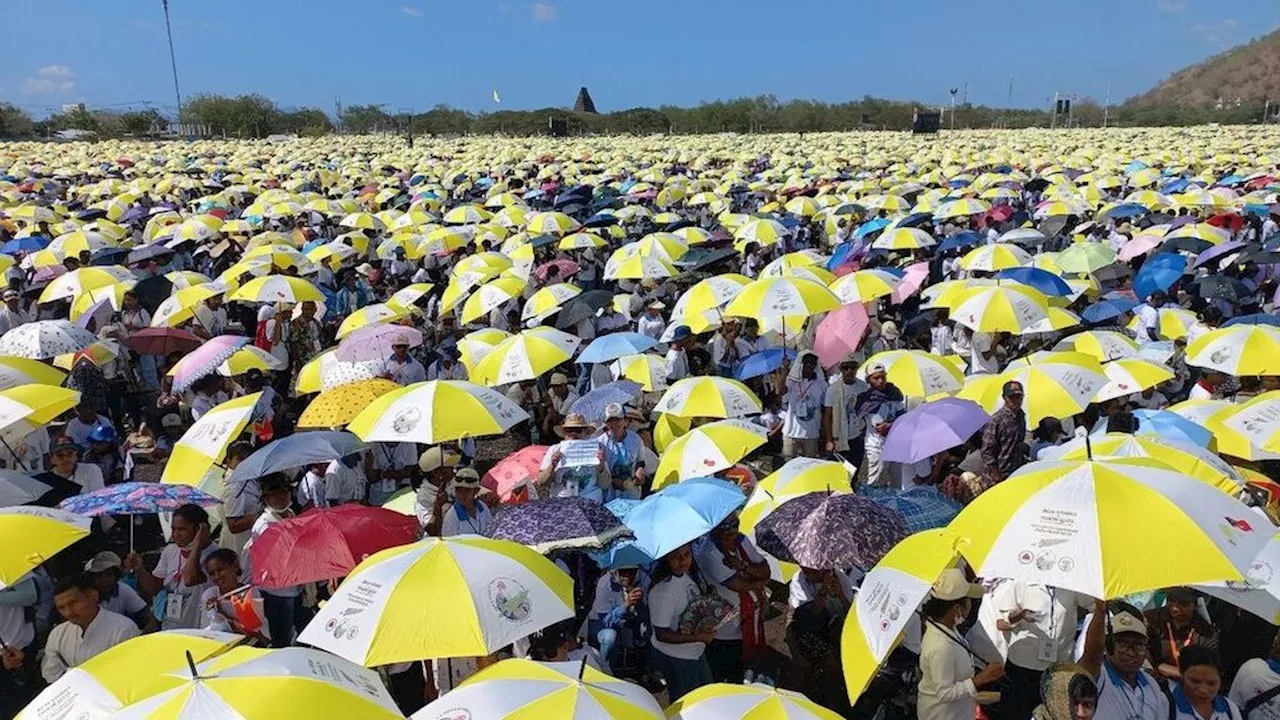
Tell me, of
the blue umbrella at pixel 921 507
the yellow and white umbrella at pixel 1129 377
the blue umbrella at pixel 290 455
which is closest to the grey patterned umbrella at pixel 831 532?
the blue umbrella at pixel 921 507

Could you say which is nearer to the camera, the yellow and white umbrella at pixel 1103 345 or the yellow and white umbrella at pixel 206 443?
the yellow and white umbrella at pixel 206 443

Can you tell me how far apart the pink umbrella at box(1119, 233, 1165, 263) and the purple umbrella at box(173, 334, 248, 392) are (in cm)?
1145

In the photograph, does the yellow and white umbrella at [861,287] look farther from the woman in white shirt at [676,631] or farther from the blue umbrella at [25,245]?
the blue umbrella at [25,245]

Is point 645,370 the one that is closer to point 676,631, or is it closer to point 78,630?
point 676,631

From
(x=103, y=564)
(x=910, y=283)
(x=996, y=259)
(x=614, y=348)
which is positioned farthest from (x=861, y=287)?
(x=103, y=564)

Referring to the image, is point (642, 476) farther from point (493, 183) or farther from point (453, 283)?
point (493, 183)

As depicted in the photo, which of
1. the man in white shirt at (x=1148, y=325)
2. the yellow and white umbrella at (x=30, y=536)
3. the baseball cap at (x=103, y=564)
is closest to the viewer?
the yellow and white umbrella at (x=30, y=536)

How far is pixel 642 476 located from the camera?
6520 millimetres

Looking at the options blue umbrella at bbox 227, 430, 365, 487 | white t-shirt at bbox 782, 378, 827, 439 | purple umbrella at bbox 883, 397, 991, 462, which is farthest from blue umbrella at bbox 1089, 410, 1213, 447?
blue umbrella at bbox 227, 430, 365, 487

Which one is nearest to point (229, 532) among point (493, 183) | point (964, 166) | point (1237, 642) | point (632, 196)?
point (1237, 642)

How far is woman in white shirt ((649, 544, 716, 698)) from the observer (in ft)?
15.2

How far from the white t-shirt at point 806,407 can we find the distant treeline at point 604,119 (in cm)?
6764

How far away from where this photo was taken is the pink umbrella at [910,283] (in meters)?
11.1

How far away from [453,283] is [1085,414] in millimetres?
7175
